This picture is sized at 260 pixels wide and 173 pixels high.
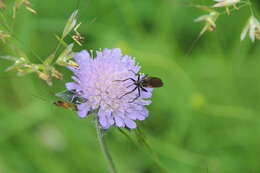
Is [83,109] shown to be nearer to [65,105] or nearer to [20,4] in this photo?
[65,105]

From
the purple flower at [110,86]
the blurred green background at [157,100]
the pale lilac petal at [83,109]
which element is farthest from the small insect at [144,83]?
the blurred green background at [157,100]

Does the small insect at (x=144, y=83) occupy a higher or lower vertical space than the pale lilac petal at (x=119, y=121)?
higher

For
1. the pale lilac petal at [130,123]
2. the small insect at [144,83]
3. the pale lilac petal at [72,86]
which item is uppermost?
the small insect at [144,83]

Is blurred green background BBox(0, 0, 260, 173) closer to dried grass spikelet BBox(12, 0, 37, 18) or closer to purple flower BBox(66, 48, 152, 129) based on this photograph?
purple flower BBox(66, 48, 152, 129)

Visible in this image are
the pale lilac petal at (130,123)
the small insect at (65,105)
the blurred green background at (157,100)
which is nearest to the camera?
the small insect at (65,105)

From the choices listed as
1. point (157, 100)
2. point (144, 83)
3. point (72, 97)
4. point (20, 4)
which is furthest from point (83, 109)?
point (157, 100)

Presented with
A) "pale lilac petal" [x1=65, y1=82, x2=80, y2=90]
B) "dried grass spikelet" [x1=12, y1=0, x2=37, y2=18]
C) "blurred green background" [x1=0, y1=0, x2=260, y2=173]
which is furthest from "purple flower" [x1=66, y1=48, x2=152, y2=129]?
"blurred green background" [x1=0, y1=0, x2=260, y2=173]

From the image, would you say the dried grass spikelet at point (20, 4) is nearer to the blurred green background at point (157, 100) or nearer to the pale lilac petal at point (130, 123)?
the pale lilac petal at point (130, 123)

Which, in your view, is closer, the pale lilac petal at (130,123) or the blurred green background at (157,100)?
the pale lilac petal at (130,123)
